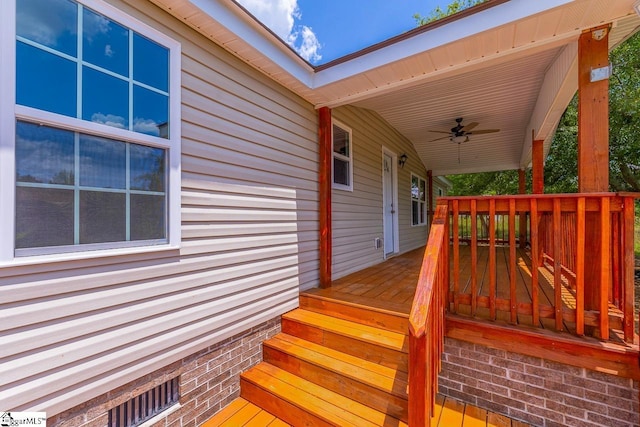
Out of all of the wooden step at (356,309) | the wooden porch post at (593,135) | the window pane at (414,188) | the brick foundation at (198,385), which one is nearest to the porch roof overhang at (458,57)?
the wooden porch post at (593,135)

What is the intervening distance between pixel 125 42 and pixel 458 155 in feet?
26.4

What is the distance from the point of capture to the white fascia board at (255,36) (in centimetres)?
214

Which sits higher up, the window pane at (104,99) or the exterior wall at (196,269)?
the window pane at (104,99)

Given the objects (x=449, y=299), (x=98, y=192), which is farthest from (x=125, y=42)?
(x=449, y=299)

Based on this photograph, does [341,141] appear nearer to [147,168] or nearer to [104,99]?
[147,168]

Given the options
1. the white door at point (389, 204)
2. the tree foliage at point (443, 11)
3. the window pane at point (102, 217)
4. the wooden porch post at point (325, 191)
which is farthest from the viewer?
the tree foliage at point (443, 11)

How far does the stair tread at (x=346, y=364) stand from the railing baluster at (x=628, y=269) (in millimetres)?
1549

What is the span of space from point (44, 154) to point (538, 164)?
22.2 ft

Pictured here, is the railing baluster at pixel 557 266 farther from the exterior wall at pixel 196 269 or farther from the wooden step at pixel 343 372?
the exterior wall at pixel 196 269

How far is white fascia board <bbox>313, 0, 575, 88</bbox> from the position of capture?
6.61ft

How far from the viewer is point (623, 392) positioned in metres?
1.88

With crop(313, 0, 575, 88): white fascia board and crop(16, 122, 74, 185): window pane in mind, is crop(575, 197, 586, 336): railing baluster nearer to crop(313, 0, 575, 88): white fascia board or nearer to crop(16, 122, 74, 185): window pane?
crop(313, 0, 575, 88): white fascia board

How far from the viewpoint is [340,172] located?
4.37 metres

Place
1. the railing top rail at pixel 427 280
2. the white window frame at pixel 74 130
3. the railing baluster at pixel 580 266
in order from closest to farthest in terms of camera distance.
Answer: the white window frame at pixel 74 130
the railing top rail at pixel 427 280
the railing baluster at pixel 580 266
